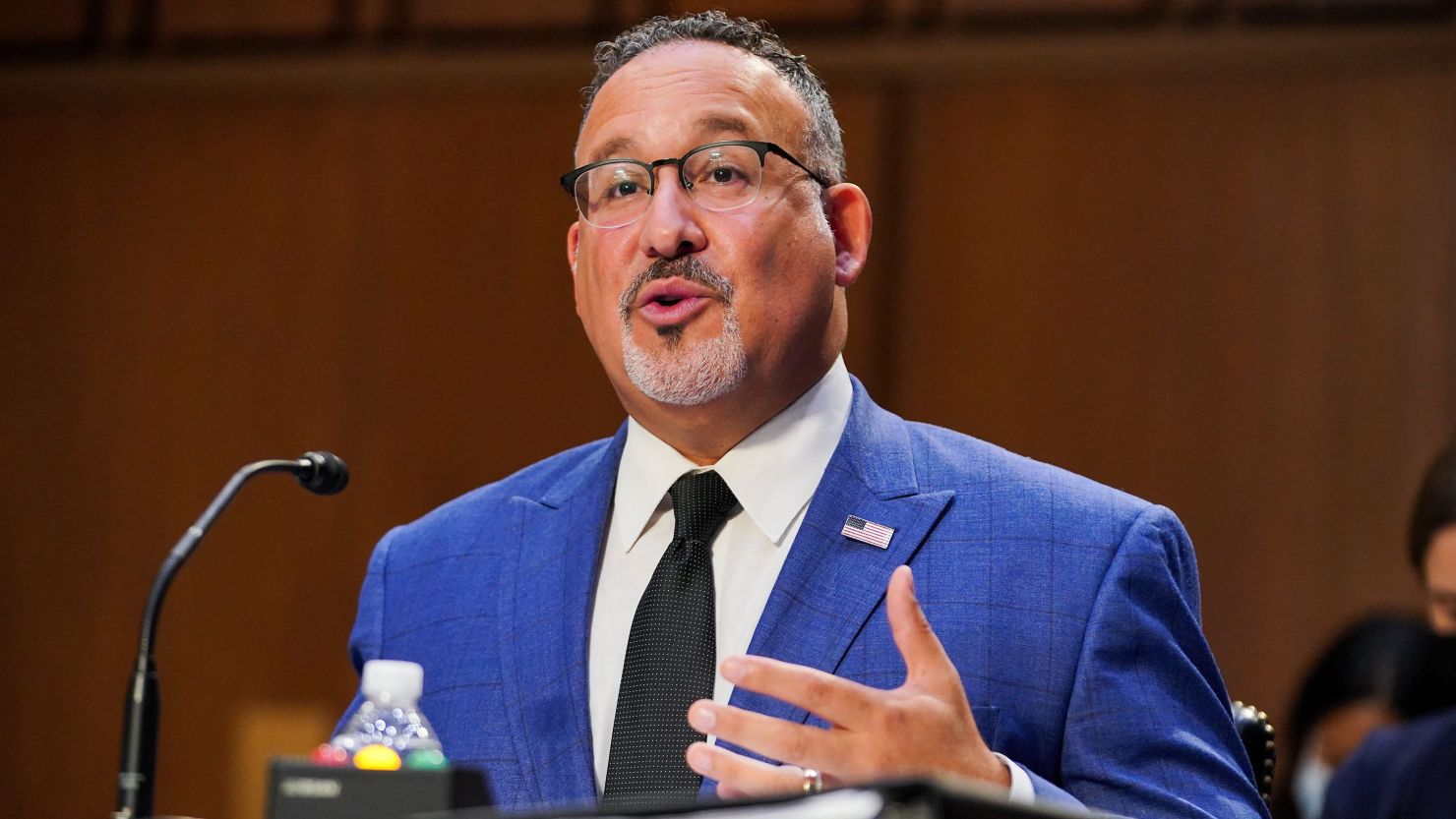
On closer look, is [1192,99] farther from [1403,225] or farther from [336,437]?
[336,437]

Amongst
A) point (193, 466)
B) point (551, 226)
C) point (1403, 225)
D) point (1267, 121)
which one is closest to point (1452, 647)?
point (1403, 225)

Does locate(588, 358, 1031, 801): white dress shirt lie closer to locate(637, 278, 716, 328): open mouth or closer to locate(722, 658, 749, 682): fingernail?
locate(637, 278, 716, 328): open mouth

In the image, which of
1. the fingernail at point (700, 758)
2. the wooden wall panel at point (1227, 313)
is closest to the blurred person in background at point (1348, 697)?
the wooden wall panel at point (1227, 313)

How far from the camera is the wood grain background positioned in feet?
13.4

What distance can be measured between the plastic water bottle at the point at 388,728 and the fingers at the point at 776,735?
0.71 feet

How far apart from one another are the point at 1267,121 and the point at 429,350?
7.32 feet

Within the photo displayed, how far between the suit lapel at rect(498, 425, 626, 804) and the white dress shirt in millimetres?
25

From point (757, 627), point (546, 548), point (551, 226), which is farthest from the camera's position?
point (551, 226)

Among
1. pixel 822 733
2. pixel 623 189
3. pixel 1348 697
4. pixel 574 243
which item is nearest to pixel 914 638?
pixel 822 733

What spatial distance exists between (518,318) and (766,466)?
2574mm

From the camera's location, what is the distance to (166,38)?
4746 mm

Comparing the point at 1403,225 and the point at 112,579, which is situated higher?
the point at 1403,225

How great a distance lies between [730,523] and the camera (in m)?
2.03

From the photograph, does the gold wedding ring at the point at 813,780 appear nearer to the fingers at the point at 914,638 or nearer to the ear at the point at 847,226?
the fingers at the point at 914,638
